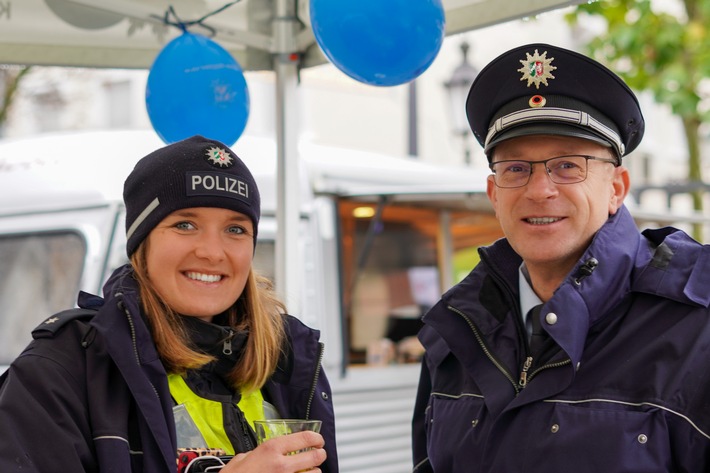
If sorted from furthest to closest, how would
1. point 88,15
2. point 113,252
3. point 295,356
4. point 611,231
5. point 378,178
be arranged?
point 378,178 → point 113,252 → point 88,15 → point 295,356 → point 611,231

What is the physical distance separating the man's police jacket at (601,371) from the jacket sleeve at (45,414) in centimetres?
103

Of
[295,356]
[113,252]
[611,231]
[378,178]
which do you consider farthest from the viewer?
[378,178]

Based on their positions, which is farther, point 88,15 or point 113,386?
point 88,15

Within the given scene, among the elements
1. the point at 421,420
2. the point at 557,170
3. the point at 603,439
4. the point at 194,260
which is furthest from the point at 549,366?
the point at 194,260

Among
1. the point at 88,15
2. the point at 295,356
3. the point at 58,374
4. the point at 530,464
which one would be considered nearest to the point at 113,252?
the point at 88,15

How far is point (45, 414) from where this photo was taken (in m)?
2.28

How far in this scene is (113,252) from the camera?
18.9ft

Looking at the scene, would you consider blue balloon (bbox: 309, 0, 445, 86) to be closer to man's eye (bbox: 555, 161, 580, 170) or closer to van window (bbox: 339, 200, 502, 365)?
man's eye (bbox: 555, 161, 580, 170)

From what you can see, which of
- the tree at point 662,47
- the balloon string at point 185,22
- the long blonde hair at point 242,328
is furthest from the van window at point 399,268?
the long blonde hair at point 242,328

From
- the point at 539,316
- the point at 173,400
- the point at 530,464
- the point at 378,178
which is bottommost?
the point at 530,464

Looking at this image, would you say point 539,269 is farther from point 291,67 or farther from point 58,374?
point 291,67

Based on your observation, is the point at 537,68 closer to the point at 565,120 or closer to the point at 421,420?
the point at 565,120

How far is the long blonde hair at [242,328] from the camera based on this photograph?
2582 millimetres

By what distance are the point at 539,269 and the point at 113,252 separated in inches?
145
